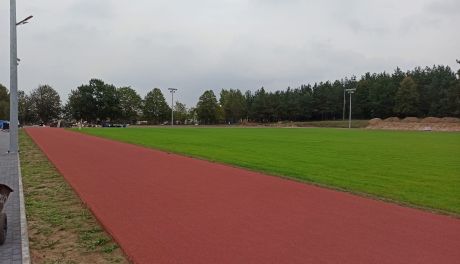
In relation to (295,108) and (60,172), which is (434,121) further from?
(60,172)

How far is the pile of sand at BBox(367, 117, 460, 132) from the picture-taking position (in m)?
82.8

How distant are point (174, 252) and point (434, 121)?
91962 mm

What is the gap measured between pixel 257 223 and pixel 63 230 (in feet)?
10.5

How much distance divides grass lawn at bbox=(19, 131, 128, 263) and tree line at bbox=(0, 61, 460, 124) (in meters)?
99.9

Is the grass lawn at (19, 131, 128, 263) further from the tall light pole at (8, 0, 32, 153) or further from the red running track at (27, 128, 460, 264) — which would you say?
the tall light pole at (8, 0, 32, 153)

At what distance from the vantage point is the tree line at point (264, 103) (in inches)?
4075

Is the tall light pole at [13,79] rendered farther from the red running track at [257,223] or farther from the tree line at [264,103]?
the tree line at [264,103]

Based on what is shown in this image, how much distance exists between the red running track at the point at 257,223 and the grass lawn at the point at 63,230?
0.23 metres

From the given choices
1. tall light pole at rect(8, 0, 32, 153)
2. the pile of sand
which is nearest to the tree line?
the pile of sand

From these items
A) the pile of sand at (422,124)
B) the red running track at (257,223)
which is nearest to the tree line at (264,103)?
the pile of sand at (422,124)

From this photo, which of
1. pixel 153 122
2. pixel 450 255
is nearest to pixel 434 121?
pixel 153 122

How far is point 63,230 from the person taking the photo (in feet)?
23.7

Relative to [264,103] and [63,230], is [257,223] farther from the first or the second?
[264,103]

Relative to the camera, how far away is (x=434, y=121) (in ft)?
288
